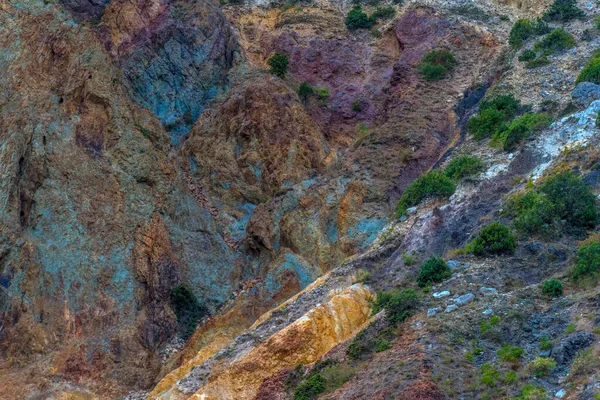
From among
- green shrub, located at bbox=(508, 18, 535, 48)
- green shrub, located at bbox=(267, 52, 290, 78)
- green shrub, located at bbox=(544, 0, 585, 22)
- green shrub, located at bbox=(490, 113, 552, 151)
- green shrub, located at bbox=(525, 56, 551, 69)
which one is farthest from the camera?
green shrub, located at bbox=(267, 52, 290, 78)

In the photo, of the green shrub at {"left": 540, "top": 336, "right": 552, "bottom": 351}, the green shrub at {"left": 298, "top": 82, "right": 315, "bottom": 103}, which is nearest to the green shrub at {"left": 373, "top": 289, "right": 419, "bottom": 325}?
the green shrub at {"left": 540, "top": 336, "right": 552, "bottom": 351}

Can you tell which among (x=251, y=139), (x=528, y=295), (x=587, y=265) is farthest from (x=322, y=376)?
(x=251, y=139)

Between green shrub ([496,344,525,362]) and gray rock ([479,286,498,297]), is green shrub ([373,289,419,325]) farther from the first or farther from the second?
green shrub ([496,344,525,362])

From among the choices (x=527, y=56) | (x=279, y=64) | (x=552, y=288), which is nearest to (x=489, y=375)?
(x=552, y=288)

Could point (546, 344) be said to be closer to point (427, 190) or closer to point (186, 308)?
point (427, 190)

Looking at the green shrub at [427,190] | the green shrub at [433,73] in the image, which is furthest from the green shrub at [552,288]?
the green shrub at [433,73]

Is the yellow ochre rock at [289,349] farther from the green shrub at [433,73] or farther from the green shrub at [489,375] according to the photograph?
the green shrub at [433,73]
